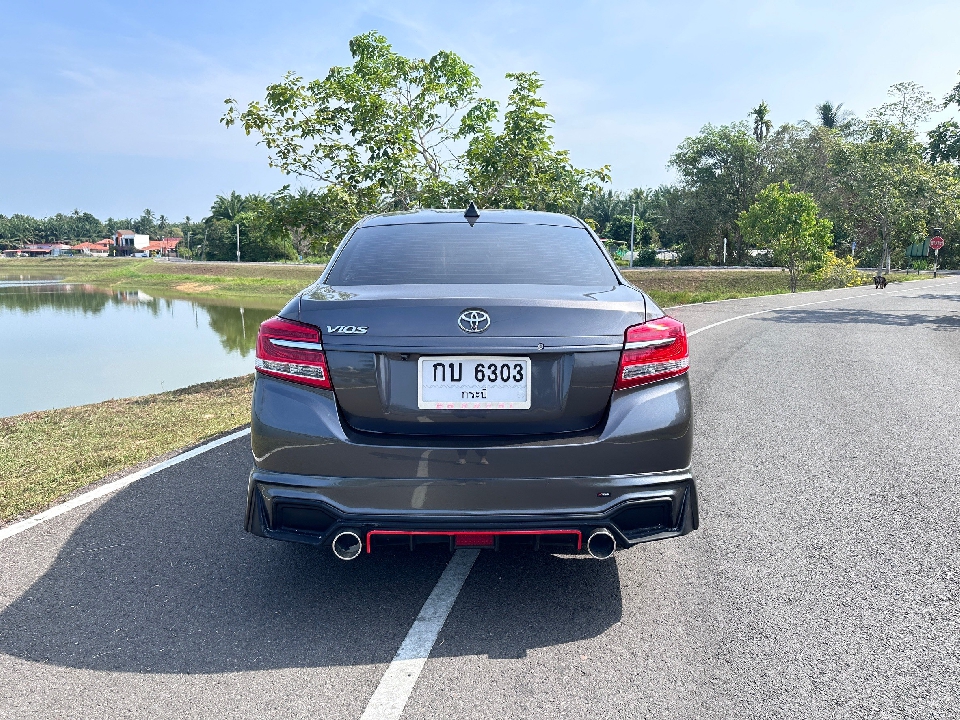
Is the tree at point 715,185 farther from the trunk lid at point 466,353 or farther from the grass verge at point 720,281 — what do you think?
the trunk lid at point 466,353

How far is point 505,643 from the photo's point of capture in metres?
2.92

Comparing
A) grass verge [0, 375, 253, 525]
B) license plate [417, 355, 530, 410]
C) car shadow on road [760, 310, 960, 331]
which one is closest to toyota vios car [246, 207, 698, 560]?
license plate [417, 355, 530, 410]

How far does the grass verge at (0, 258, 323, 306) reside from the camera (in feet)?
212

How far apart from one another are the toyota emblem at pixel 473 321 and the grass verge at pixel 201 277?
49392 mm

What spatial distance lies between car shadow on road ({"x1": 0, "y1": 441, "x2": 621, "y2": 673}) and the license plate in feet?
3.03

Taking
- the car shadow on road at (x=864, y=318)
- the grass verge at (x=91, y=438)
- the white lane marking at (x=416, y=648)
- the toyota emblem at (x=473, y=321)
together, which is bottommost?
the grass verge at (x=91, y=438)

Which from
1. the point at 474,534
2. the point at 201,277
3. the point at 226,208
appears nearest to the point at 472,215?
the point at 474,534

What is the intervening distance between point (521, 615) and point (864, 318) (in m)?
18.7

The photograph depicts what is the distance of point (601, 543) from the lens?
9.55 feet

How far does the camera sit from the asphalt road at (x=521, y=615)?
8.39 ft

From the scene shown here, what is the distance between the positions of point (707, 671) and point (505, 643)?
2.42ft

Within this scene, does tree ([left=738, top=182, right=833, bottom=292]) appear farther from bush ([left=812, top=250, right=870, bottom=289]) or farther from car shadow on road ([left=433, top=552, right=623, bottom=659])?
car shadow on road ([left=433, top=552, right=623, bottom=659])

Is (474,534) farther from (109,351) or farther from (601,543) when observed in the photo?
(109,351)

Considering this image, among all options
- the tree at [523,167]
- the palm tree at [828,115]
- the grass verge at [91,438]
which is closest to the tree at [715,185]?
the palm tree at [828,115]
